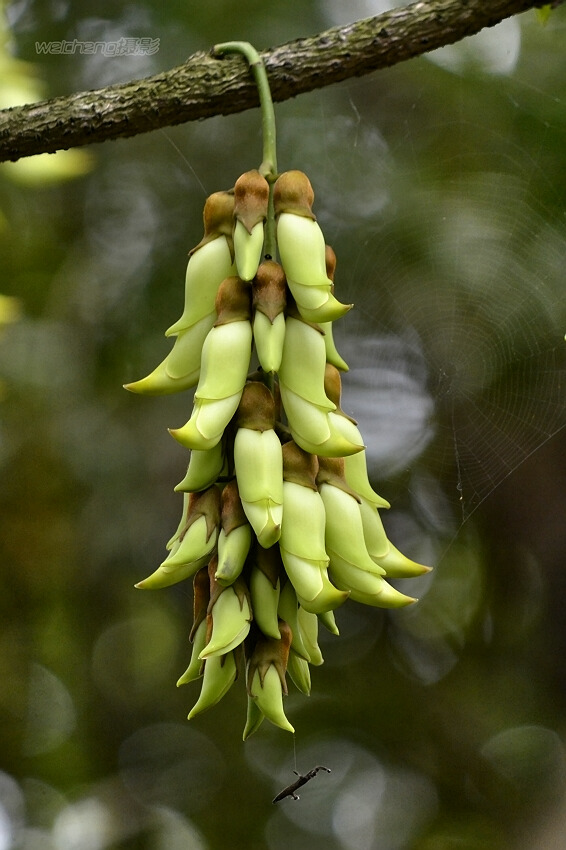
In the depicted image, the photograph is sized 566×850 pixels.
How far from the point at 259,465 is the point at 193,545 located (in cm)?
7

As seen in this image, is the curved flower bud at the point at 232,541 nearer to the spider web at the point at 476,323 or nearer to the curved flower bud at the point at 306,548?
the curved flower bud at the point at 306,548

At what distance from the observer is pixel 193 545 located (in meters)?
0.56

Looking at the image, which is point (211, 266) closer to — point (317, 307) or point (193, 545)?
point (317, 307)

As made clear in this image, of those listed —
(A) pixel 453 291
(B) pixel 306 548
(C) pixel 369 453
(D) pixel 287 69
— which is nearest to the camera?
(B) pixel 306 548

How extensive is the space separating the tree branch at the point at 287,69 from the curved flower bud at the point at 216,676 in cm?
42

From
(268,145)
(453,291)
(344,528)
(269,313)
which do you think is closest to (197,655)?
(344,528)

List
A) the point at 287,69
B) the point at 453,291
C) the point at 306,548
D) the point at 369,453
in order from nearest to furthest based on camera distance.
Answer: the point at 306,548 → the point at 287,69 → the point at 453,291 → the point at 369,453

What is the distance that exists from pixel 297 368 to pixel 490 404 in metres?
1.76

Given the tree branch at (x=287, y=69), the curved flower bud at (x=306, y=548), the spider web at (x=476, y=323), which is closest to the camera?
the curved flower bud at (x=306, y=548)

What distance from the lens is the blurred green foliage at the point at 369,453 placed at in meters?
2.24

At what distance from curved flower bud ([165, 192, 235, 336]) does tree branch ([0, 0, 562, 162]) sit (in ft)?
0.42

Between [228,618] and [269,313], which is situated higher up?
[269,313]

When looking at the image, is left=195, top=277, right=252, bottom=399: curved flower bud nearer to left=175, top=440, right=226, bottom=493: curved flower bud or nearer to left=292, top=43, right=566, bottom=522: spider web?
left=175, top=440, right=226, bottom=493: curved flower bud

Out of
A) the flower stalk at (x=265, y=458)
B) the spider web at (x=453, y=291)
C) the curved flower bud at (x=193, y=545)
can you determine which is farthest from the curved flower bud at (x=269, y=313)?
the spider web at (x=453, y=291)
